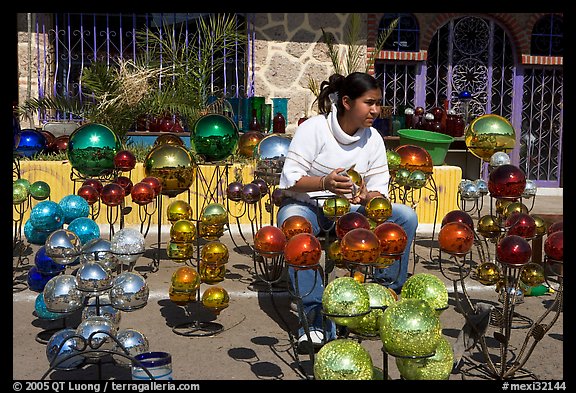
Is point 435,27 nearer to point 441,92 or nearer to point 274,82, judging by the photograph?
point 441,92

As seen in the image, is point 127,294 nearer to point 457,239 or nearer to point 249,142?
point 457,239

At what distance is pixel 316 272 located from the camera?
10.0 ft

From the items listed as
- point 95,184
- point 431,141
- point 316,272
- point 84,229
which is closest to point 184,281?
point 84,229

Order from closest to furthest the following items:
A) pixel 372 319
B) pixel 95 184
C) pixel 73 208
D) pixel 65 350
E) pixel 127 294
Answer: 1. pixel 372 319
2. pixel 65 350
3. pixel 127 294
4. pixel 73 208
5. pixel 95 184

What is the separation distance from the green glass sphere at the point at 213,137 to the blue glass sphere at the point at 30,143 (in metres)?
2.21

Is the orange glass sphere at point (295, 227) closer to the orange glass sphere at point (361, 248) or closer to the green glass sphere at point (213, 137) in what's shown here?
the orange glass sphere at point (361, 248)

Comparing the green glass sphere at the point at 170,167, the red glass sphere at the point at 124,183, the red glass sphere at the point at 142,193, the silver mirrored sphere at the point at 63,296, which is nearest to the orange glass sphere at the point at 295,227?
the silver mirrored sphere at the point at 63,296

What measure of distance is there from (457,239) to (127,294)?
58.2 inches

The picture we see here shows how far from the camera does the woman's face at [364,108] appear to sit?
3673 mm

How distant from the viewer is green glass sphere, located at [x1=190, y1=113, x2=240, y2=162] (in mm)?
4621

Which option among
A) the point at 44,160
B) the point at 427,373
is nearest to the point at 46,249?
the point at 427,373

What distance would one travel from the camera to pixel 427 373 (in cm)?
249

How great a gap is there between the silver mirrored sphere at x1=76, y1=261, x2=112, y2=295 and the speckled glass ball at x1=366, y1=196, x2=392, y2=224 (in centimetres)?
142
